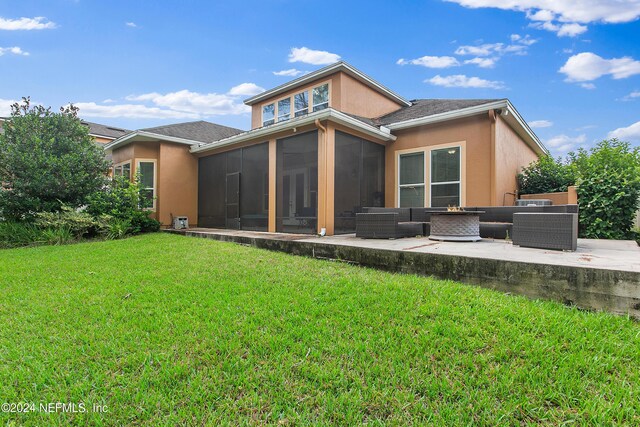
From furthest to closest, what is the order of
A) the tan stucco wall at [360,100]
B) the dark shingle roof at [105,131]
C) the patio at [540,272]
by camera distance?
the dark shingle roof at [105,131], the tan stucco wall at [360,100], the patio at [540,272]

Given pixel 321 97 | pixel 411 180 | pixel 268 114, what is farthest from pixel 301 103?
pixel 411 180

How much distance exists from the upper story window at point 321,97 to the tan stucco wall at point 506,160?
5292mm

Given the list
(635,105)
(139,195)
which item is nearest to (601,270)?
(139,195)

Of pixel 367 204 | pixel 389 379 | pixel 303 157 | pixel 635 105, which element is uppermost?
pixel 635 105

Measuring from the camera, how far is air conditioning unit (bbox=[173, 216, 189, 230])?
1026cm

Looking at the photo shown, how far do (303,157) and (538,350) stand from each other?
6.78 metres

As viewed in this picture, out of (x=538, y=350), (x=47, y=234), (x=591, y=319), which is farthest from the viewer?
(x=47, y=234)

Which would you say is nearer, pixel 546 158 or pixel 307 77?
pixel 546 158

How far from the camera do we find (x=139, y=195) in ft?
31.3

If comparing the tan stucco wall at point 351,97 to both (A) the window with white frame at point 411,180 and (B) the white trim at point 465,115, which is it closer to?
(B) the white trim at point 465,115

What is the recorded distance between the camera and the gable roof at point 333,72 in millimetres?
9578

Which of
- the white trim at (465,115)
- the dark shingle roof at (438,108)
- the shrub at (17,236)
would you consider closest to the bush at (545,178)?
the white trim at (465,115)

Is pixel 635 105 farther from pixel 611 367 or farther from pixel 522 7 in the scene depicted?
pixel 611 367

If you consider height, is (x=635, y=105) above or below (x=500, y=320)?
above
